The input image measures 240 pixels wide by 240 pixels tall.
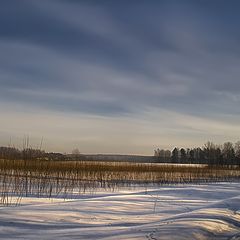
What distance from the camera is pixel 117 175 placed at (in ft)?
72.9

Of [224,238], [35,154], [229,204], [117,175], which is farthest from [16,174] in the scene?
[117,175]

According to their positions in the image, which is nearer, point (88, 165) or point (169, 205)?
point (169, 205)

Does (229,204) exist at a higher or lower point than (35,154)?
lower

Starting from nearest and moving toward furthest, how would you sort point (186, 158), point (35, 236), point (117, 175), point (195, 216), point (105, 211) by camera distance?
1. point (35, 236)
2. point (195, 216)
3. point (105, 211)
4. point (117, 175)
5. point (186, 158)

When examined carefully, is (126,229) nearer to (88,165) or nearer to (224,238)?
(224,238)

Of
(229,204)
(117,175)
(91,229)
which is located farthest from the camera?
(117,175)

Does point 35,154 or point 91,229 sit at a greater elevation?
point 35,154

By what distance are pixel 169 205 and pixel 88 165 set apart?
8.12 meters

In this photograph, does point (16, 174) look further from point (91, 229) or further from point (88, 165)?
point (91, 229)

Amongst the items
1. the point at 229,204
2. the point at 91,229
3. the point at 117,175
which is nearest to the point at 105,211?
the point at 91,229

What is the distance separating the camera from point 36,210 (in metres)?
7.07

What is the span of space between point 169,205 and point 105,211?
8.33 ft

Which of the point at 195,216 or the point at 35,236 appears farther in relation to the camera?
the point at 195,216

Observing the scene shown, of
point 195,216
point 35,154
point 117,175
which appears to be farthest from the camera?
point 117,175
